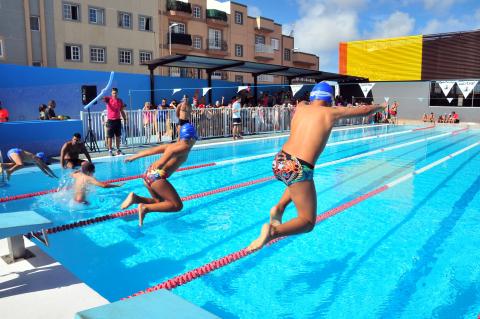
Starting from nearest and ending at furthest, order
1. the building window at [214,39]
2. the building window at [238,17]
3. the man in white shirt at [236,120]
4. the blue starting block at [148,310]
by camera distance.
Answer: the blue starting block at [148,310]
the man in white shirt at [236,120]
the building window at [214,39]
the building window at [238,17]

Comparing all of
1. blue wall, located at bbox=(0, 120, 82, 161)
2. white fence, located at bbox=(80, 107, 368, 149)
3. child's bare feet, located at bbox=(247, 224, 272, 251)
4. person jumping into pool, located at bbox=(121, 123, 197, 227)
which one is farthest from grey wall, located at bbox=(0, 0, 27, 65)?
child's bare feet, located at bbox=(247, 224, 272, 251)

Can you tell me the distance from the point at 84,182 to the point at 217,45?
112 feet

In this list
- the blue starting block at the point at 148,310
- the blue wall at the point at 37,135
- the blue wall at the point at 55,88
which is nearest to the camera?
the blue starting block at the point at 148,310

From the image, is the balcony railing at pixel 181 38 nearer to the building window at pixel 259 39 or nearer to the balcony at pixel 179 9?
the balcony at pixel 179 9

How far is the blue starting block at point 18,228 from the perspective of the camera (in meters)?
3.63

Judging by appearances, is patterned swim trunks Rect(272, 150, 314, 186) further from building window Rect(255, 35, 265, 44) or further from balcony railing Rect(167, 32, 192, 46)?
building window Rect(255, 35, 265, 44)

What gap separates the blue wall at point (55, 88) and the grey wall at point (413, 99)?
21.3 metres

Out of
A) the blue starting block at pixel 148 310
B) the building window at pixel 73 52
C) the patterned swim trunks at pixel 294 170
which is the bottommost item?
the blue starting block at pixel 148 310

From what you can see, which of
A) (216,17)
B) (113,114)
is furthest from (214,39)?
(113,114)

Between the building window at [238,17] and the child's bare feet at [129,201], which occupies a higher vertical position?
the building window at [238,17]

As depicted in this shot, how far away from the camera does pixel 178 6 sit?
110ft

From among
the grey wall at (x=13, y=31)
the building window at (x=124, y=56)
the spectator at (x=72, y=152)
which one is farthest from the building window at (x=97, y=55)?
the spectator at (x=72, y=152)

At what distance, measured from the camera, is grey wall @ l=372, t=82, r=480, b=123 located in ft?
98.9

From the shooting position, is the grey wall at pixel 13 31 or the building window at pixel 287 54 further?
the building window at pixel 287 54
